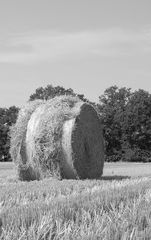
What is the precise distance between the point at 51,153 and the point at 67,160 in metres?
0.48

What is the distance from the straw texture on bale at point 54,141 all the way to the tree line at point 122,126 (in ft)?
Answer: 99.3

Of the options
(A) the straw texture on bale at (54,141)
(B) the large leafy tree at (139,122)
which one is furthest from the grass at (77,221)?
(B) the large leafy tree at (139,122)

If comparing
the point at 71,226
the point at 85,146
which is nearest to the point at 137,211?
the point at 71,226

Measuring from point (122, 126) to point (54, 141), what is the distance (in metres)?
36.6

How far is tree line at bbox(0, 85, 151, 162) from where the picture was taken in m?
47.8

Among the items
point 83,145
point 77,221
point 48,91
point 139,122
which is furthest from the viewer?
point 139,122

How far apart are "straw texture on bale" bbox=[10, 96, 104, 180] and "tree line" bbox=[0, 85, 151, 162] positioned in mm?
30263

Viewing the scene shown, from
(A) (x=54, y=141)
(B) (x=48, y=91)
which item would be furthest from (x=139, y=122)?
(A) (x=54, y=141)

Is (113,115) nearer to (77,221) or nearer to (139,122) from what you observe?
(139,122)

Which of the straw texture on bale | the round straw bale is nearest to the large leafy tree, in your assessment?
the round straw bale

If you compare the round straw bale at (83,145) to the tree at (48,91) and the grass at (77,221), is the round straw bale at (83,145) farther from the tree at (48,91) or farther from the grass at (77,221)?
the tree at (48,91)

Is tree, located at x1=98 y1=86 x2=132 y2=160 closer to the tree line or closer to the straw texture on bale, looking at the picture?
the tree line

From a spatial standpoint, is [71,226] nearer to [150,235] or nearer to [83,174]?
[150,235]

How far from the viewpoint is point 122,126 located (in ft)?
167
